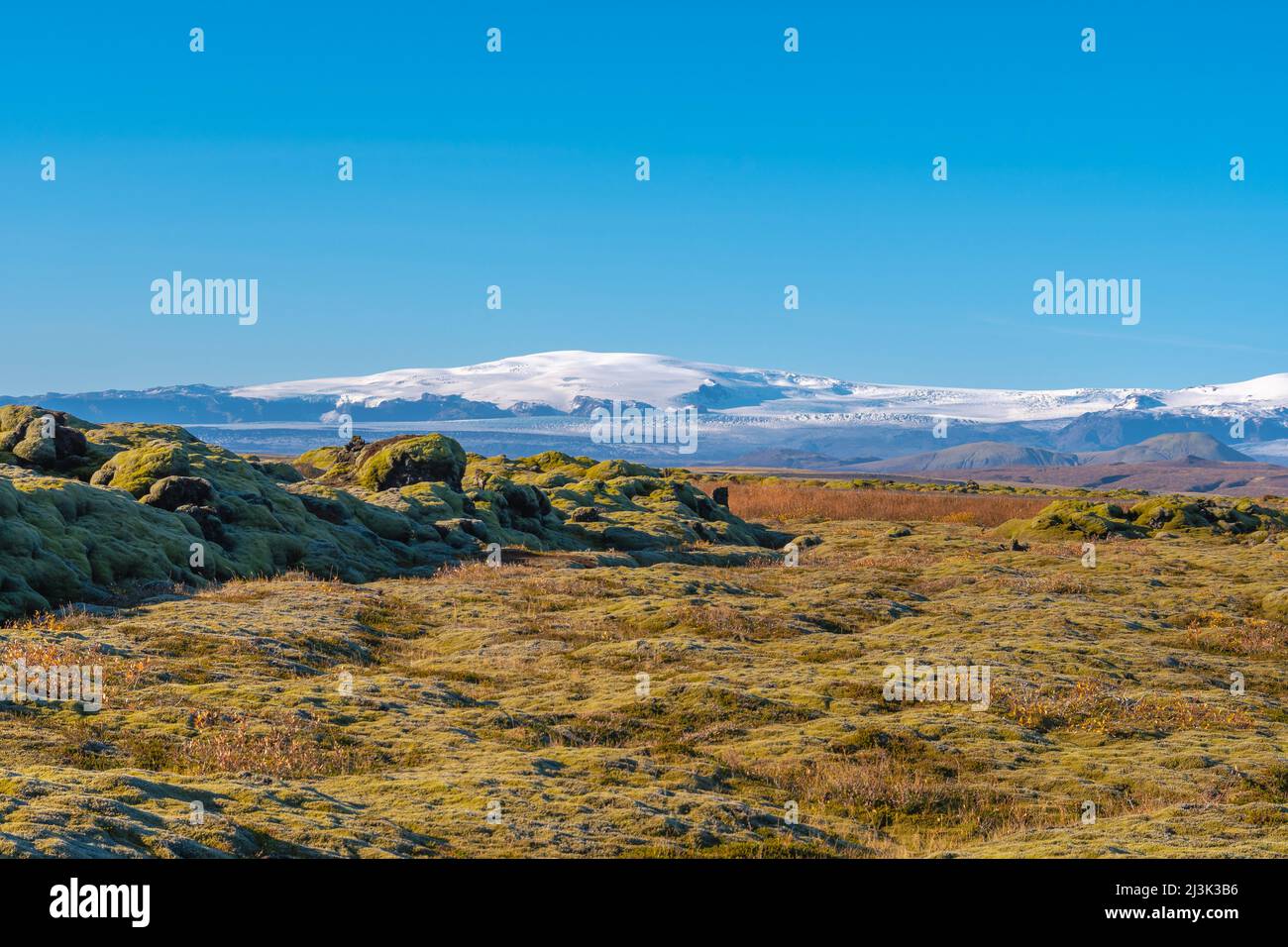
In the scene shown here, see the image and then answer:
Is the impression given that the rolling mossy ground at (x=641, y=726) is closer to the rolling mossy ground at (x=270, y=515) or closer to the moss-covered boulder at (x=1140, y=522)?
the rolling mossy ground at (x=270, y=515)

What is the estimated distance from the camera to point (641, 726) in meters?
26.3

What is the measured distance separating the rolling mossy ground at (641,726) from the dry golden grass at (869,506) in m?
52.3

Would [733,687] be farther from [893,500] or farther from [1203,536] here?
[893,500]

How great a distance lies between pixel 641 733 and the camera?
25.9 metres

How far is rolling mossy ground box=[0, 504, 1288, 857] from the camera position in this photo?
55.5 feet

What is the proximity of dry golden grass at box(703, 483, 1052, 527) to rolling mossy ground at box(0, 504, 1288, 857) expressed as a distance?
52337mm

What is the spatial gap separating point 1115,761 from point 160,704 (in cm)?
2081
